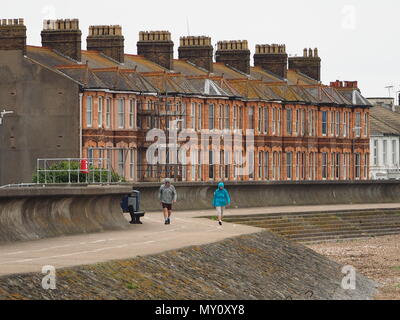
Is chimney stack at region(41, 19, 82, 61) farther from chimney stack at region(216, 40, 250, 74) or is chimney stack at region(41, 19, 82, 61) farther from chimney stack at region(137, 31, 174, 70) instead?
chimney stack at region(216, 40, 250, 74)

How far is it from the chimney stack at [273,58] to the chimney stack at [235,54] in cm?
421

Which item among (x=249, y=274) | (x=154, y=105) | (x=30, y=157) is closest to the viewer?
(x=249, y=274)

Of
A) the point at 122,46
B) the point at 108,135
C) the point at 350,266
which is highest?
the point at 122,46

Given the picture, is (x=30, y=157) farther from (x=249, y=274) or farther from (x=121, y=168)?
(x=249, y=274)

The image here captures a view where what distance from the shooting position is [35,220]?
44438 mm

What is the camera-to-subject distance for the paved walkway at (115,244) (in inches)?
1369

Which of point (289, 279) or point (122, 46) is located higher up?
point (122, 46)

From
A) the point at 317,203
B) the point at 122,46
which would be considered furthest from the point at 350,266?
the point at 122,46

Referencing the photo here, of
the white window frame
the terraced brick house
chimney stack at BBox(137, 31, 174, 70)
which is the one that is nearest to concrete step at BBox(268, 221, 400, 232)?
the terraced brick house

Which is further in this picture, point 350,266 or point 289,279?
point 350,266

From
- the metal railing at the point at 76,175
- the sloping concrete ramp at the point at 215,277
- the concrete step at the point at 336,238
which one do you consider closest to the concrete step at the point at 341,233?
the concrete step at the point at 336,238

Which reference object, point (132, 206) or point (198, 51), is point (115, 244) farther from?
point (198, 51)
